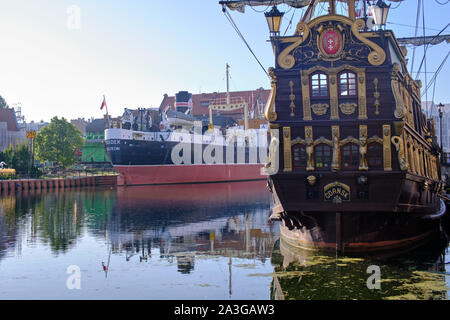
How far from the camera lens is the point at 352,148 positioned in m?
18.3

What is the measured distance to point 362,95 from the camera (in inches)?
717

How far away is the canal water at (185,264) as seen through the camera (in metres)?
14.4

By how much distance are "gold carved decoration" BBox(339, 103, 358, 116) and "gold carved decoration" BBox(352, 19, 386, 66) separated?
1.69 m

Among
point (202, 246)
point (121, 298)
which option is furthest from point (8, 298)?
point (202, 246)

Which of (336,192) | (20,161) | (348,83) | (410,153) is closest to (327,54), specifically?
(348,83)

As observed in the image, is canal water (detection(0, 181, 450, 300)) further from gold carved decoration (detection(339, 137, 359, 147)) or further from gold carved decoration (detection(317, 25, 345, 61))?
gold carved decoration (detection(317, 25, 345, 61))

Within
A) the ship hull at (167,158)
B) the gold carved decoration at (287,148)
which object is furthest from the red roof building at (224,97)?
the gold carved decoration at (287,148)

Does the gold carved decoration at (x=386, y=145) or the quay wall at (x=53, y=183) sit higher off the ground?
the gold carved decoration at (x=386, y=145)

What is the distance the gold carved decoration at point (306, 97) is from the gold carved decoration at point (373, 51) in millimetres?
2328

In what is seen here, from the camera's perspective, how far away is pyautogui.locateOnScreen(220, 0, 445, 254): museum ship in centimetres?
1795

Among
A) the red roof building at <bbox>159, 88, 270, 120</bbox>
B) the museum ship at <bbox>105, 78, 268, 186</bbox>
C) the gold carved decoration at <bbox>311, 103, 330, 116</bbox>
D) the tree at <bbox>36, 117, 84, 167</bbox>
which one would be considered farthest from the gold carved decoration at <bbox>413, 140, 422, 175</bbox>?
the red roof building at <bbox>159, 88, 270, 120</bbox>

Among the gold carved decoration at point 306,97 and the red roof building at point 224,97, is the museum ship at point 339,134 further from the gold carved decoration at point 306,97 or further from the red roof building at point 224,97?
the red roof building at point 224,97

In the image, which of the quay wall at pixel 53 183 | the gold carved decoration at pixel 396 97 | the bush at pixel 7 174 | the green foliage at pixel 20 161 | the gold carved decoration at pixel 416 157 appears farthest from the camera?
the green foliage at pixel 20 161

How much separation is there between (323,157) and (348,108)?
1995 mm
